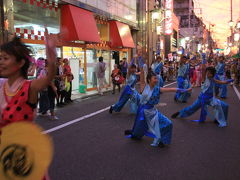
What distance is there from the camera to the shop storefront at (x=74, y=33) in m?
12.1

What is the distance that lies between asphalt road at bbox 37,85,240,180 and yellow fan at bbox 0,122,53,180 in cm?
216

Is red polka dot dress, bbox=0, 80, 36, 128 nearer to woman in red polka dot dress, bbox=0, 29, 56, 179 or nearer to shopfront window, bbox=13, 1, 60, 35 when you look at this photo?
woman in red polka dot dress, bbox=0, 29, 56, 179

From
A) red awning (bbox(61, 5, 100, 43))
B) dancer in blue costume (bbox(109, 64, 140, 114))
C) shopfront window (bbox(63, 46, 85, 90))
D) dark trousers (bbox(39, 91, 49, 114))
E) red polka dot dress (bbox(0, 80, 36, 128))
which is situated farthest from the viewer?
shopfront window (bbox(63, 46, 85, 90))

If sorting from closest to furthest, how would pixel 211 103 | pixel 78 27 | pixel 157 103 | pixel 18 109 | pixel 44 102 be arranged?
1. pixel 18 109
2. pixel 157 103
3. pixel 211 103
4. pixel 44 102
5. pixel 78 27

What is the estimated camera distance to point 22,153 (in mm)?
1792

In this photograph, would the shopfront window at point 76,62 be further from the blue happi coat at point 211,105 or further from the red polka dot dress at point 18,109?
the red polka dot dress at point 18,109

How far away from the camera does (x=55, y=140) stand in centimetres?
580

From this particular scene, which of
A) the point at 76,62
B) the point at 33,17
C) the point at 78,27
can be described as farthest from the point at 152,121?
the point at 78,27

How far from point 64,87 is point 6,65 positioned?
8598 mm

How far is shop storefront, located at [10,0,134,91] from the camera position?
12062 mm

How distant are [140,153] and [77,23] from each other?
10.7 meters

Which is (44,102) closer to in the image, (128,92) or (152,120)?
(128,92)

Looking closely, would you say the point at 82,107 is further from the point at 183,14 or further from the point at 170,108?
the point at 183,14

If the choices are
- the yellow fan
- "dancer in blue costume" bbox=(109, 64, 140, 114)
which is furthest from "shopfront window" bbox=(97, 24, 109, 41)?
the yellow fan
